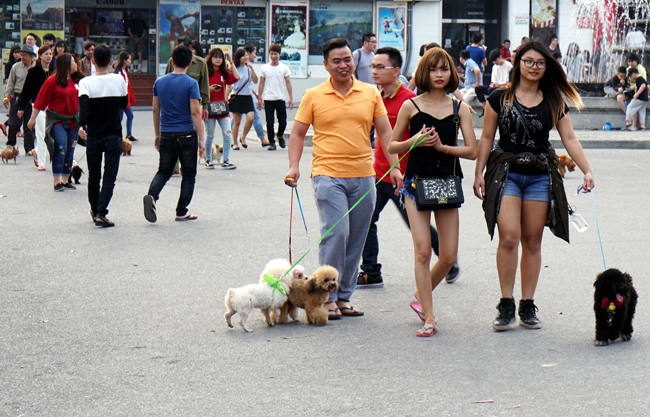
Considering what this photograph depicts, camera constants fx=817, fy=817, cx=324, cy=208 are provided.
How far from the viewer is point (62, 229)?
848 cm

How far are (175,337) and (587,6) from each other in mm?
28939

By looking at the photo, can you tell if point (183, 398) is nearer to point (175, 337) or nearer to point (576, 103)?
point (175, 337)

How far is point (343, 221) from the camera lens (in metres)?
5.38

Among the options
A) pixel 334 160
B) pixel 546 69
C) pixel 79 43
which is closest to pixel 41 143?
pixel 334 160

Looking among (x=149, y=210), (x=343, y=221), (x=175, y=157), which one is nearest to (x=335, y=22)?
(x=175, y=157)

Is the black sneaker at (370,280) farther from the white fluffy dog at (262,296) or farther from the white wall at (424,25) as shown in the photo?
the white wall at (424,25)

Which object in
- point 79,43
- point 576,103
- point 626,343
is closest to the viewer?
point 626,343

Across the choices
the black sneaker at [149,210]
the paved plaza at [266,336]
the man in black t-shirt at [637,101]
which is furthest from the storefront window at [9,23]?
the black sneaker at [149,210]

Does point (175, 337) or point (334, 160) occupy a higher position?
point (334, 160)

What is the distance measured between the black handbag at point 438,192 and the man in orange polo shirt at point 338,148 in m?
0.32

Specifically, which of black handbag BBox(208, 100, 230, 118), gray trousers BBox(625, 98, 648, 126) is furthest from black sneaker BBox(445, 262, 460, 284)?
gray trousers BBox(625, 98, 648, 126)

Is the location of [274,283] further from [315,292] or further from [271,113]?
[271,113]

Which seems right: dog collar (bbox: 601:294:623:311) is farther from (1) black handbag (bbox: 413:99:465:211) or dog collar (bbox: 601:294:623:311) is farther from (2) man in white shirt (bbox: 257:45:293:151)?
(2) man in white shirt (bbox: 257:45:293:151)

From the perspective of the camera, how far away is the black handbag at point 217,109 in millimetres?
12797
